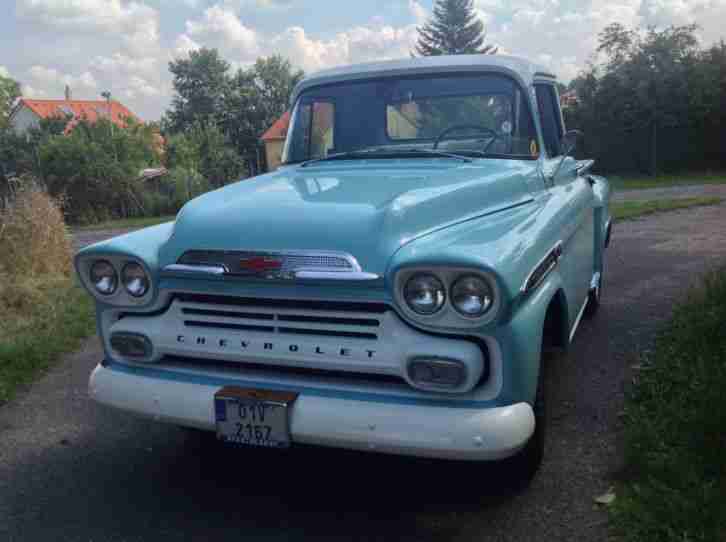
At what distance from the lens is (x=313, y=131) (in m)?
4.32

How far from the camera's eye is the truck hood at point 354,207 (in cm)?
268

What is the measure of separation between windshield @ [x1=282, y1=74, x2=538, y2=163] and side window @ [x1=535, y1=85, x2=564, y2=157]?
296mm

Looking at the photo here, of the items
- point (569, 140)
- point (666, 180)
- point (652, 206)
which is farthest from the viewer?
point (666, 180)

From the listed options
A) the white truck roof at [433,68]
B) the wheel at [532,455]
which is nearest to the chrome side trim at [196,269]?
the wheel at [532,455]

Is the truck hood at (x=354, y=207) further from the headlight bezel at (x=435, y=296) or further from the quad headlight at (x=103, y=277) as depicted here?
the quad headlight at (x=103, y=277)

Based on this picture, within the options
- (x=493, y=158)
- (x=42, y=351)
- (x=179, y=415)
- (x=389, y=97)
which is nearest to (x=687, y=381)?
(x=493, y=158)

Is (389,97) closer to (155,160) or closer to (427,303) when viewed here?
(427,303)

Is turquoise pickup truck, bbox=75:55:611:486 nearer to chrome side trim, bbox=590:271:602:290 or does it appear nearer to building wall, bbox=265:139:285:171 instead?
building wall, bbox=265:139:285:171

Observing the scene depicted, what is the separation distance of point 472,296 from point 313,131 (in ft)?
7.28

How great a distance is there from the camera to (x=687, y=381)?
12.2 feet

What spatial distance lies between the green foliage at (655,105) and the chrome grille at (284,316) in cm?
2036

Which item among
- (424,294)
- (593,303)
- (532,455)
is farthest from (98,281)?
(593,303)

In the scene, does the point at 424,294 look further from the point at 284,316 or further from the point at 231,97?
the point at 231,97

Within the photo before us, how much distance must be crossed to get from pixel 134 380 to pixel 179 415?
0.93 feet
